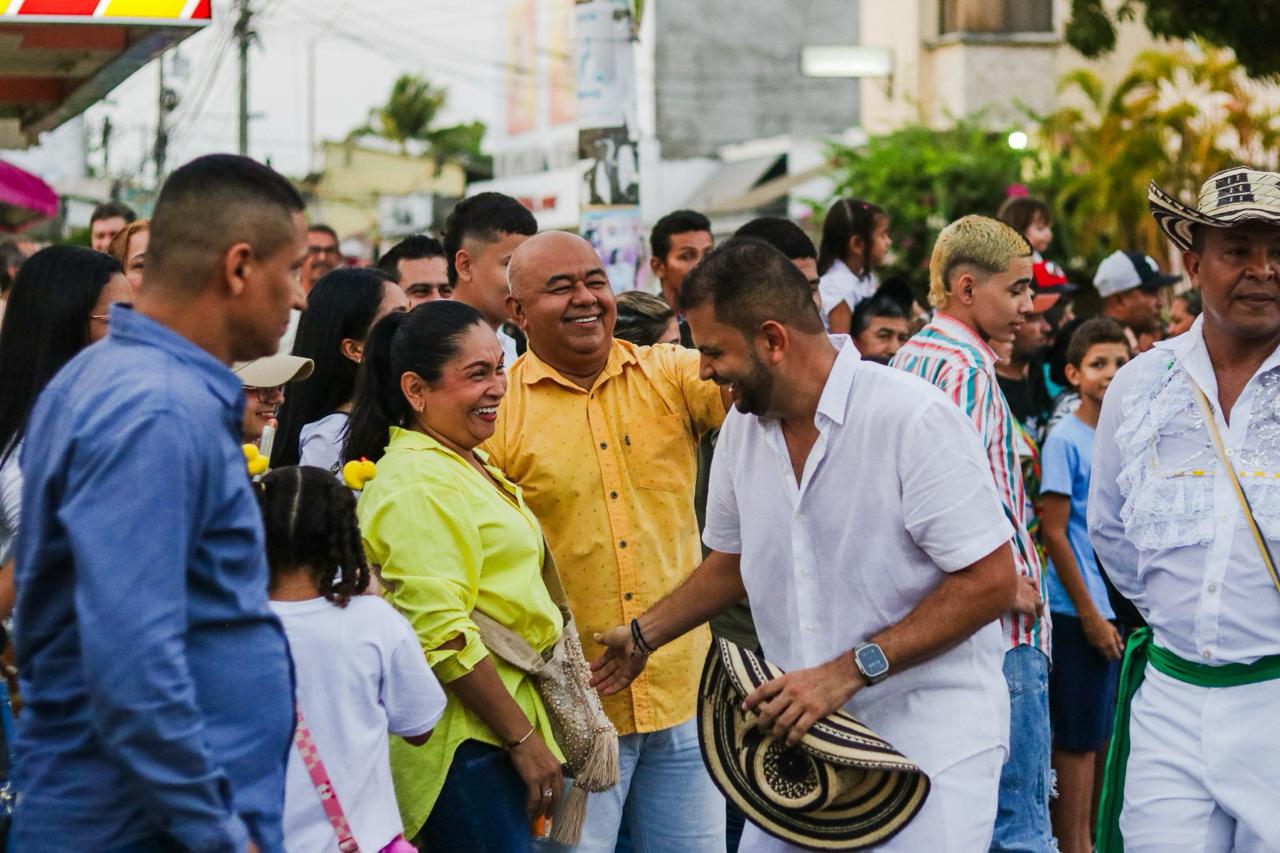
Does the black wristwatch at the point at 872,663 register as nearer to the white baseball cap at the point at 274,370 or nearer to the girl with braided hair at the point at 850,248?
the white baseball cap at the point at 274,370

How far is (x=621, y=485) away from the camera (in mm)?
5484

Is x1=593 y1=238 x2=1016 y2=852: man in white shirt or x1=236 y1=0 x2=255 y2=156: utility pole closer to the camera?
x1=593 y1=238 x2=1016 y2=852: man in white shirt

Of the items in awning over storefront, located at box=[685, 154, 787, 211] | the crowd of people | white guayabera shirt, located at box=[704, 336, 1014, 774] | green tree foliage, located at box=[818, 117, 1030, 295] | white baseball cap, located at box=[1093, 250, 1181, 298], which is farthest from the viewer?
awning over storefront, located at box=[685, 154, 787, 211]

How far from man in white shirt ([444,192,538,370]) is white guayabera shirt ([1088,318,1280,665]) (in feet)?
9.03

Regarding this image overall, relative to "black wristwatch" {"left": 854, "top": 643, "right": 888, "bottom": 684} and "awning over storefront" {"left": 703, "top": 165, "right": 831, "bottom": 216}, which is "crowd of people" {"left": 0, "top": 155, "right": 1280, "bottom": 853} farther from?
"awning over storefront" {"left": 703, "top": 165, "right": 831, "bottom": 216}

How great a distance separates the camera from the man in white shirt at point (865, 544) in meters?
4.22

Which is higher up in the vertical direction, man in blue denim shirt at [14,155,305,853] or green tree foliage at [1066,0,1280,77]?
green tree foliage at [1066,0,1280,77]

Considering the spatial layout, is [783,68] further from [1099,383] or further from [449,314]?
[449,314]

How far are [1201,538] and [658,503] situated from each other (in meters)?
1.73

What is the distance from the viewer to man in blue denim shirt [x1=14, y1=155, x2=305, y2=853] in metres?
2.79

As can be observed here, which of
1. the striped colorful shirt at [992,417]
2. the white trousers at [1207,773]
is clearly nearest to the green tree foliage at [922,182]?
the striped colorful shirt at [992,417]

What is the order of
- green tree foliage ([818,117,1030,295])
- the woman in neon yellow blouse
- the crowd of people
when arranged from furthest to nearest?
green tree foliage ([818,117,1030,295]) → the woman in neon yellow blouse → the crowd of people

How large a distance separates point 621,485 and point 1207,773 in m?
1.98

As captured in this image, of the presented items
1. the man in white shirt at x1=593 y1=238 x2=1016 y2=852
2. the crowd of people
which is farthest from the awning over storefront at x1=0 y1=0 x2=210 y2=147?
the man in white shirt at x1=593 y1=238 x2=1016 y2=852
